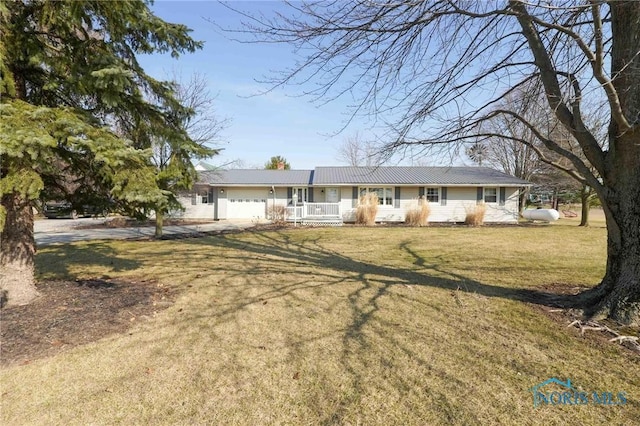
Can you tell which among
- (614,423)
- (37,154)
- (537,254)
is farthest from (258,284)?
(537,254)

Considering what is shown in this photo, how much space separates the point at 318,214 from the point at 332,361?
52.9 feet

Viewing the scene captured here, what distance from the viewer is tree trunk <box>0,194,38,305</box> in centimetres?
430

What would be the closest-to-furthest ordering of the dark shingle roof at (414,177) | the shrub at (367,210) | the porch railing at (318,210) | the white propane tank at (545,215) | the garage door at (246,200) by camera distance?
the shrub at (367,210) < the porch railing at (318,210) < the dark shingle roof at (414,177) < the white propane tank at (545,215) < the garage door at (246,200)

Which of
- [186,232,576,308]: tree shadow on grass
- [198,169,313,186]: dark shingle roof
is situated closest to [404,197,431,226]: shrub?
[186,232,576,308]: tree shadow on grass

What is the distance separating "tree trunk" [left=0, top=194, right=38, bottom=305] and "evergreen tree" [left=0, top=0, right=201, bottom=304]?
11mm

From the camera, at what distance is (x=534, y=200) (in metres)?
39.7

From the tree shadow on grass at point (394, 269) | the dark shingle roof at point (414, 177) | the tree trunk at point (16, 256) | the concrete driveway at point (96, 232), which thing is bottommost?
the tree shadow on grass at point (394, 269)

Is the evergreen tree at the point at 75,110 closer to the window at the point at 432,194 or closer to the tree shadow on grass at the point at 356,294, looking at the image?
the tree shadow on grass at the point at 356,294

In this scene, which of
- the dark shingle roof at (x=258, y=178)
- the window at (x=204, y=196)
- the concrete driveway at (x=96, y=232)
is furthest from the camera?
the window at (x=204, y=196)

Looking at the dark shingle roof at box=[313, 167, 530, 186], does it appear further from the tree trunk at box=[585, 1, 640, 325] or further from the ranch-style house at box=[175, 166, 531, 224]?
the tree trunk at box=[585, 1, 640, 325]

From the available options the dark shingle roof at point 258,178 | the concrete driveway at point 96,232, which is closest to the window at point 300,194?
the dark shingle roof at point 258,178

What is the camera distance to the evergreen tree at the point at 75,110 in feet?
10.6

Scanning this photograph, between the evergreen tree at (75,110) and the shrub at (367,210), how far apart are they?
13.6 metres

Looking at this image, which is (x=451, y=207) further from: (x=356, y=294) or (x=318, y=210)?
(x=356, y=294)
